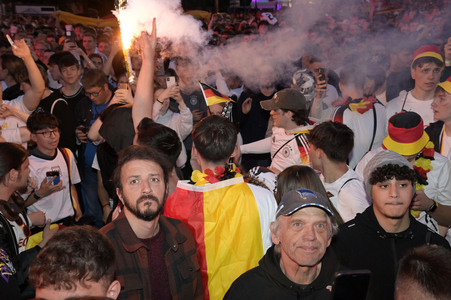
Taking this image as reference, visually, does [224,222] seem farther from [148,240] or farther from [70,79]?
[70,79]

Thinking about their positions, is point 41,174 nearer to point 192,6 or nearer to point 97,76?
point 97,76

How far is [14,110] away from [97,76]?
1259 mm

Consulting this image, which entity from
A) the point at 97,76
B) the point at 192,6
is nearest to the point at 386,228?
the point at 97,76

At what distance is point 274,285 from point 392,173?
1336mm

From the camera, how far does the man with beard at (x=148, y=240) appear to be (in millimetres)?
3174

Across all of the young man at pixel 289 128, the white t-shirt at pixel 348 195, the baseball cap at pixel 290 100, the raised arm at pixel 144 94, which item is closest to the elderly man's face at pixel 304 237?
the white t-shirt at pixel 348 195

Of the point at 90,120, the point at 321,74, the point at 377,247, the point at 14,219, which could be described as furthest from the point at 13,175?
the point at 321,74

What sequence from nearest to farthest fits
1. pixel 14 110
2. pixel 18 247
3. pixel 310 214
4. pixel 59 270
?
1. pixel 59 270
2. pixel 310 214
3. pixel 18 247
4. pixel 14 110

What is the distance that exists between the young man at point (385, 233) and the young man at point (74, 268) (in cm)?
178

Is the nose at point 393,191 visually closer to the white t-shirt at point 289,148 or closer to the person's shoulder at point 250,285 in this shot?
the person's shoulder at point 250,285

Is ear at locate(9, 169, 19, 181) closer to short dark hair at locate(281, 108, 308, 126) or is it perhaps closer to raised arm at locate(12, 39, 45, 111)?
short dark hair at locate(281, 108, 308, 126)

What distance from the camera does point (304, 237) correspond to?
3090 mm

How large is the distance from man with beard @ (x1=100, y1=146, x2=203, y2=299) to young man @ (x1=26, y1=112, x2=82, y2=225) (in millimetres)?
2915

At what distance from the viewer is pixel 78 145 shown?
8156mm
